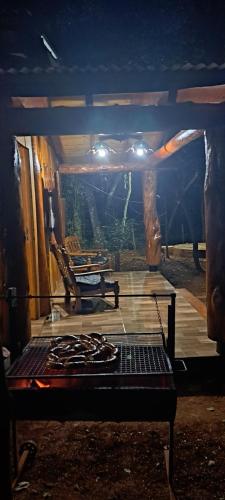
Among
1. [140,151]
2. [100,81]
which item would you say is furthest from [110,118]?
[140,151]

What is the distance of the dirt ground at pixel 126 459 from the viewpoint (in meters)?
3.04

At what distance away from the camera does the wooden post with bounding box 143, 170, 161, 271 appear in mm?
12484

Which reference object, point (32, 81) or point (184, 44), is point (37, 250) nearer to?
point (32, 81)

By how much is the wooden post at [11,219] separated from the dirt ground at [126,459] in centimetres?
135

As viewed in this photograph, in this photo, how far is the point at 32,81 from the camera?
14.8ft

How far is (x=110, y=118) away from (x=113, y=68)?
22.3 inches

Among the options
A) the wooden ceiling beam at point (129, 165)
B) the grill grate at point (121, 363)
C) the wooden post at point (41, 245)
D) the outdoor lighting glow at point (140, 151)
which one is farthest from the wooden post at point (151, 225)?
the grill grate at point (121, 363)

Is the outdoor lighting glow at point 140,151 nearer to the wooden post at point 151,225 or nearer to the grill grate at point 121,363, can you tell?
the wooden post at point 151,225

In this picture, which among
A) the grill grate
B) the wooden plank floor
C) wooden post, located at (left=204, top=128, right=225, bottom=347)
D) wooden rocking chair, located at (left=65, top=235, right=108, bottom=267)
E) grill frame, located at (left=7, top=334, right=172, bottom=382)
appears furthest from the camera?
wooden rocking chair, located at (left=65, top=235, right=108, bottom=267)

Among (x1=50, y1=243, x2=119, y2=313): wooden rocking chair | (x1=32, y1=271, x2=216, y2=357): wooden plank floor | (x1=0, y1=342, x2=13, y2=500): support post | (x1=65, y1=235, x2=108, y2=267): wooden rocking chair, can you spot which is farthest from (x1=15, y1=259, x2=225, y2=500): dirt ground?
(x1=65, y1=235, x2=108, y2=267): wooden rocking chair

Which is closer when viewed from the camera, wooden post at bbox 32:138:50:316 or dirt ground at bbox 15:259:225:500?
dirt ground at bbox 15:259:225:500

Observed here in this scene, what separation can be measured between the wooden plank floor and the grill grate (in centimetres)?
147

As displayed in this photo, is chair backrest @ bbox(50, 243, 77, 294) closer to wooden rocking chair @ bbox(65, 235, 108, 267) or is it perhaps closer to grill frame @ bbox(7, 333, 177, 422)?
wooden rocking chair @ bbox(65, 235, 108, 267)

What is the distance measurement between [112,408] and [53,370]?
618mm
